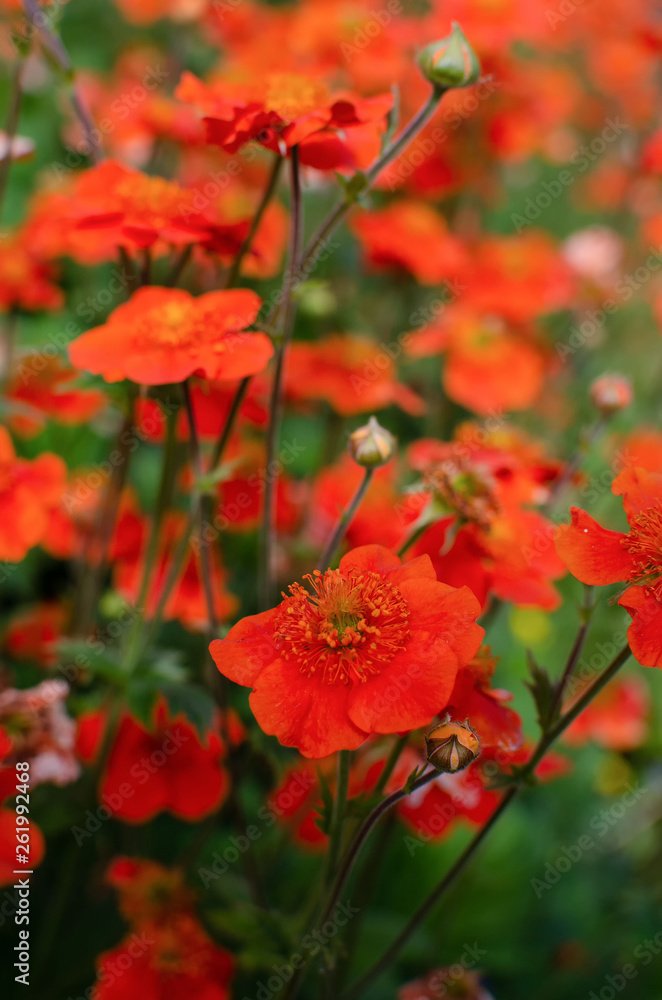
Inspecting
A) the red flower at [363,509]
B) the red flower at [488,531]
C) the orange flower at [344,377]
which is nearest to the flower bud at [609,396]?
the red flower at [488,531]

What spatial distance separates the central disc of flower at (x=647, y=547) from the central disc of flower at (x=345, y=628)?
0.20 meters

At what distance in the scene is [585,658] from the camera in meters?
2.02

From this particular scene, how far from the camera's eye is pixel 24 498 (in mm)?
1206

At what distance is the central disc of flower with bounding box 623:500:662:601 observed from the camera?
73 centimetres

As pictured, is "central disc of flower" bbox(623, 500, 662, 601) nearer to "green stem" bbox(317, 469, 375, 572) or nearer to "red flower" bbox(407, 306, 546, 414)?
"green stem" bbox(317, 469, 375, 572)

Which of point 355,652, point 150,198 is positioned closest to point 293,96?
point 150,198

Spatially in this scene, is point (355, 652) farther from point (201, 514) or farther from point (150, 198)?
point (150, 198)

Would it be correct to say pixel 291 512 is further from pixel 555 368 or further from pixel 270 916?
pixel 555 368

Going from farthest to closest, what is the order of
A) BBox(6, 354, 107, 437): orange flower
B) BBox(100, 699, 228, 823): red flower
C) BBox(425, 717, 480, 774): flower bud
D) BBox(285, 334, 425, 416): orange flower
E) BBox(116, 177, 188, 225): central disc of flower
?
1. BBox(285, 334, 425, 416): orange flower
2. BBox(6, 354, 107, 437): orange flower
3. BBox(100, 699, 228, 823): red flower
4. BBox(116, 177, 188, 225): central disc of flower
5. BBox(425, 717, 480, 774): flower bud

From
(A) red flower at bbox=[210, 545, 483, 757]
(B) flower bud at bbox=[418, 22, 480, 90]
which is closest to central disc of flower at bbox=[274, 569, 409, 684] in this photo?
(A) red flower at bbox=[210, 545, 483, 757]

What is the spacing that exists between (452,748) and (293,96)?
757 millimetres

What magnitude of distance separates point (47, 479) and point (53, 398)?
0.33 metres

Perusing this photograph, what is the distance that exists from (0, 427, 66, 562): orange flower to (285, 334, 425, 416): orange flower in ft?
1.67

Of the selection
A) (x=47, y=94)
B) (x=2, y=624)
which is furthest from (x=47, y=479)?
(x=47, y=94)
